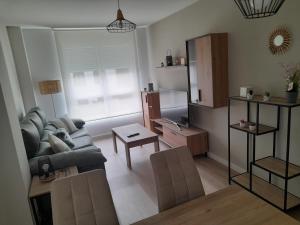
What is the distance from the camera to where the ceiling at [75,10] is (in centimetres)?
298

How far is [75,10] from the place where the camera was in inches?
135

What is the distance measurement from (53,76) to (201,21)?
3.30m

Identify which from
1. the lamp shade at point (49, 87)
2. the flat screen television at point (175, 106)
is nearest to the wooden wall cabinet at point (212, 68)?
the flat screen television at point (175, 106)

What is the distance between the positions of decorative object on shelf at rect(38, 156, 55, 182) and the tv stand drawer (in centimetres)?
207

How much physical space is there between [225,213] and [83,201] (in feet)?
2.83

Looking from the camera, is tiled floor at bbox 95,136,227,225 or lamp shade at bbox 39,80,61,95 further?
lamp shade at bbox 39,80,61,95

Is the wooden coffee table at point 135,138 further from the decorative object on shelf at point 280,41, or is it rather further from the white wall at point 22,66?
the decorative object on shelf at point 280,41

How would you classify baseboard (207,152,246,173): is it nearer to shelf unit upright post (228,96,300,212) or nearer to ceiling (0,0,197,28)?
shelf unit upright post (228,96,300,212)

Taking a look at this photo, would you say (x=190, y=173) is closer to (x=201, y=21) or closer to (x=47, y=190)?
(x=47, y=190)

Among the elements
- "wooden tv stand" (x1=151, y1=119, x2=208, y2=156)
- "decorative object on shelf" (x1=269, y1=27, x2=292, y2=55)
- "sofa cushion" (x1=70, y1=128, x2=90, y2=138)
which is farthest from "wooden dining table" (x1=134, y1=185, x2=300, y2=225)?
"sofa cushion" (x1=70, y1=128, x2=90, y2=138)

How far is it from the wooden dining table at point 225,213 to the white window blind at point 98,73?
171 inches

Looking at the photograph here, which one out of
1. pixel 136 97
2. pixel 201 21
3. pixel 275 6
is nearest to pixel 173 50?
pixel 201 21

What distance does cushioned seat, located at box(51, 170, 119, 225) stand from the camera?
1286mm

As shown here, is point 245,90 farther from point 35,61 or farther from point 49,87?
point 35,61
